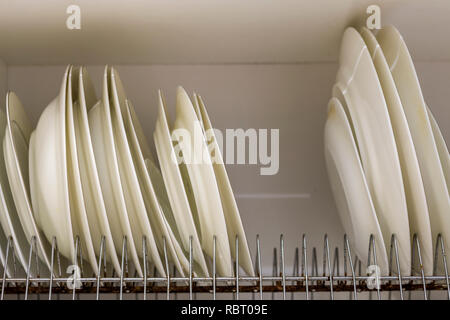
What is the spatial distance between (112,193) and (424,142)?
466mm

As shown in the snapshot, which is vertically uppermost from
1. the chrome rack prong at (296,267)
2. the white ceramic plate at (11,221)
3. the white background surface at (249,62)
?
the white background surface at (249,62)

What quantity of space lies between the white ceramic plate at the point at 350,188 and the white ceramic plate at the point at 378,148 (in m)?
0.02

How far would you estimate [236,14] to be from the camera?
93 centimetres

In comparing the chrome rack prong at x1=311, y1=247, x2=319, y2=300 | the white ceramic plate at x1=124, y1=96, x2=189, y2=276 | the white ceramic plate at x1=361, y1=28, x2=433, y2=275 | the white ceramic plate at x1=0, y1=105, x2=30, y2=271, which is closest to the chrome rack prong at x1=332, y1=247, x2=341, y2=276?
the chrome rack prong at x1=311, y1=247, x2=319, y2=300

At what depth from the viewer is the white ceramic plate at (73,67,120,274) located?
79cm

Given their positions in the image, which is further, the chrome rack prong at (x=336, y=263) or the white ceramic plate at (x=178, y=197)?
the chrome rack prong at (x=336, y=263)

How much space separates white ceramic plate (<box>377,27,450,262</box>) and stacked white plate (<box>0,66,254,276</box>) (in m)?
0.28

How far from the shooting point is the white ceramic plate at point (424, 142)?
792 mm

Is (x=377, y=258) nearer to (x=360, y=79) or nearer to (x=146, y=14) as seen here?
(x=360, y=79)

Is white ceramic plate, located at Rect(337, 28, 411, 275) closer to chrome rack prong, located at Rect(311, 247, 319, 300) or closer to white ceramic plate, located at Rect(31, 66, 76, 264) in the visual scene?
chrome rack prong, located at Rect(311, 247, 319, 300)

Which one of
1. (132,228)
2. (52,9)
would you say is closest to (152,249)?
(132,228)

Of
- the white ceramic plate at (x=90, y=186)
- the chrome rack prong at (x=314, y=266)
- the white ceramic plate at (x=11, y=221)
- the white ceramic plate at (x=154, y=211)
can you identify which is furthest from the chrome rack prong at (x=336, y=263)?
the white ceramic plate at (x=11, y=221)

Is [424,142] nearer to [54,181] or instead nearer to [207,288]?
[207,288]

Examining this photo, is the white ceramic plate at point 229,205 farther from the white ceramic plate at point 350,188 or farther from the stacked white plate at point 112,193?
the white ceramic plate at point 350,188
